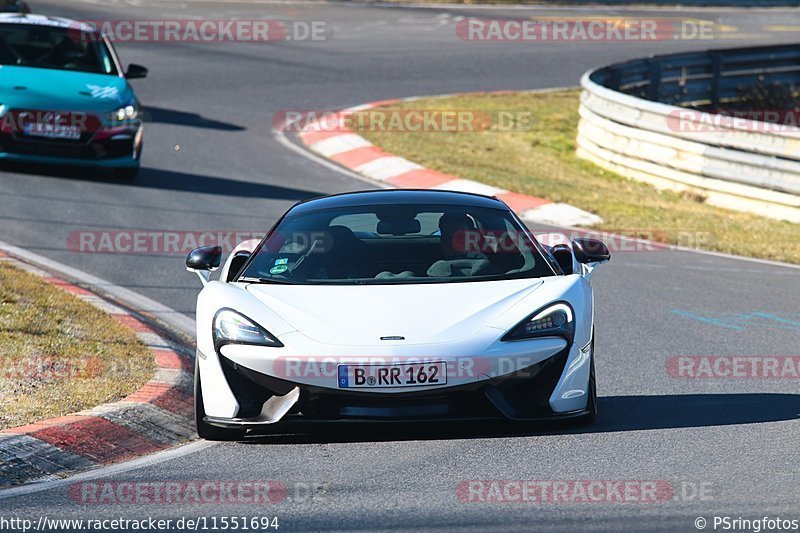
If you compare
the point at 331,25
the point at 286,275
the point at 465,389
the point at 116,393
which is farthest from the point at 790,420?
the point at 331,25

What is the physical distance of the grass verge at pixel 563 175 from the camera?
14023mm

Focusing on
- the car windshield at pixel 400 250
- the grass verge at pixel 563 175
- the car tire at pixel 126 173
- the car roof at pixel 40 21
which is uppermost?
the car windshield at pixel 400 250

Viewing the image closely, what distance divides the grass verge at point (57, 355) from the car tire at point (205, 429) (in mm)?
703

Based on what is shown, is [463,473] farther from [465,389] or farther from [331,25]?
[331,25]

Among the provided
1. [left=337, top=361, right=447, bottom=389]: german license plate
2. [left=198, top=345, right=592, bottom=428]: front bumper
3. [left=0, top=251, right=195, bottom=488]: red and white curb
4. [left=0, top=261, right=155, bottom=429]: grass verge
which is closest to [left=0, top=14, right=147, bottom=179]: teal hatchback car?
[left=0, top=261, right=155, bottom=429]: grass verge

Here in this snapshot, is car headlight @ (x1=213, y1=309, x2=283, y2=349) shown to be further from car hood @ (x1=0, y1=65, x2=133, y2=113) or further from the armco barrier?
the armco barrier

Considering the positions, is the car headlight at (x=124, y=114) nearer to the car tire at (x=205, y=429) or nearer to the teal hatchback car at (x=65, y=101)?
the teal hatchback car at (x=65, y=101)

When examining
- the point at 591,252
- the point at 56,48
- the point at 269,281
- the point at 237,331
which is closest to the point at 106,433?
the point at 237,331

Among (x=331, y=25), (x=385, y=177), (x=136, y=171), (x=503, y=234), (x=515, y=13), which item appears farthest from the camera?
(x=515, y=13)

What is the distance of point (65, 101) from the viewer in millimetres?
14742

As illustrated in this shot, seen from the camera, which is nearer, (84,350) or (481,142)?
(84,350)

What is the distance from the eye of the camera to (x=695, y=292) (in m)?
11.2

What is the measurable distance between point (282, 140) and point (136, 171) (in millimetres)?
4061

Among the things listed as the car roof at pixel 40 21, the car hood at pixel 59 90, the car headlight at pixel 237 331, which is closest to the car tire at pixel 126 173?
the car hood at pixel 59 90
